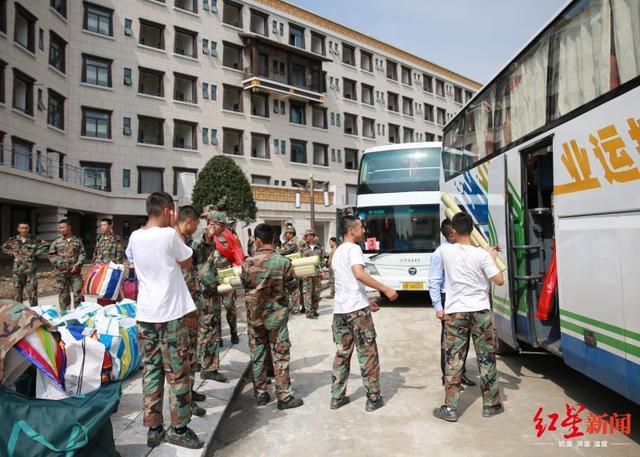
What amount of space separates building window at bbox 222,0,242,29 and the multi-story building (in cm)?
7

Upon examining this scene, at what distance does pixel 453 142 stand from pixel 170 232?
7.25 meters

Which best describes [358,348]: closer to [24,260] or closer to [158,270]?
[158,270]

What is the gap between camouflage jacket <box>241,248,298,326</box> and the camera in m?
4.95

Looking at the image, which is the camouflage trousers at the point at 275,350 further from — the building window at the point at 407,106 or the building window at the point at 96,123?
the building window at the point at 407,106

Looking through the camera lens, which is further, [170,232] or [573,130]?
[573,130]

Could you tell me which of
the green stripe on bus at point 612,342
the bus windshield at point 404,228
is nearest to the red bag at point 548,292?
the green stripe on bus at point 612,342

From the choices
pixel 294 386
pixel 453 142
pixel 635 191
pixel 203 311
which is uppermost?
pixel 453 142

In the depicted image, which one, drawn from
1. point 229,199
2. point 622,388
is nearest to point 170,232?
point 622,388

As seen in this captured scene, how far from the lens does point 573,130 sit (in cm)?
432

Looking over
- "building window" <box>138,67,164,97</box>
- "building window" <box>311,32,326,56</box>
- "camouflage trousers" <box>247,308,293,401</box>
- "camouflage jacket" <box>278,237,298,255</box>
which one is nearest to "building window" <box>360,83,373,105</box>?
"building window" <box>311,32,326,56</box>

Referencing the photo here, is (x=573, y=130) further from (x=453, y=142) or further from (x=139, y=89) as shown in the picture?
(x=139, y=89)

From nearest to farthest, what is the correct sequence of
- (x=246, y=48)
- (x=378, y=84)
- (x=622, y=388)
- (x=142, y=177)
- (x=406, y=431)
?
(x=622, y=388) → (x=406, y=431) → (x=142, y=177) → (x=246, y=48) → (x=378, y=84)

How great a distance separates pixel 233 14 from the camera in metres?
33.3

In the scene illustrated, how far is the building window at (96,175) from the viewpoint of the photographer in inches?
978
